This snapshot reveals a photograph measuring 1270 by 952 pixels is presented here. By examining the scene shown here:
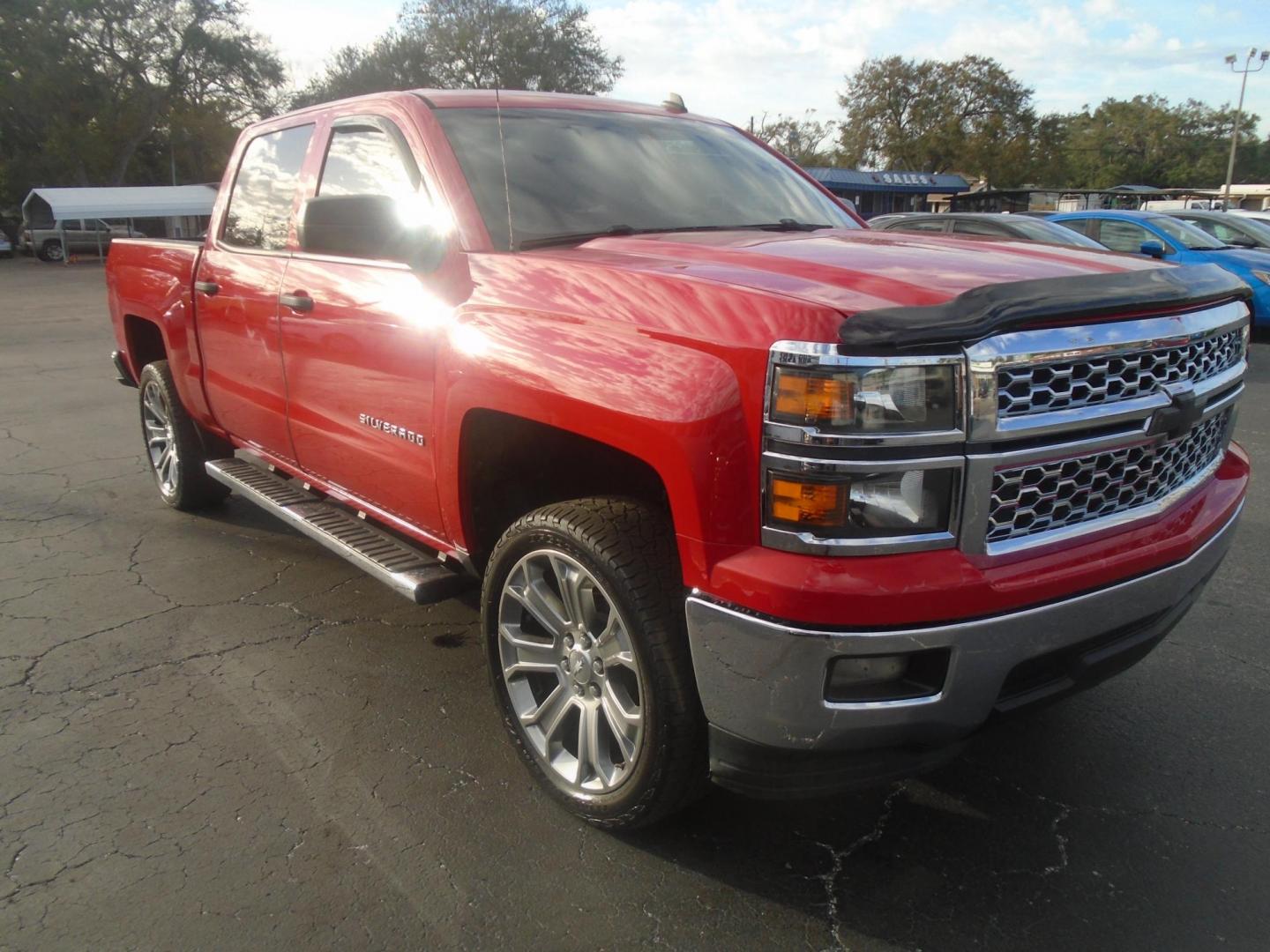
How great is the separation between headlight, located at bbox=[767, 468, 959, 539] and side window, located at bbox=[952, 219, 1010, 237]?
353 inches

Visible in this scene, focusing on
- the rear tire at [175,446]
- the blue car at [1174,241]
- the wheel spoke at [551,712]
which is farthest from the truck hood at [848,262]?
the blue car at [1174,241]

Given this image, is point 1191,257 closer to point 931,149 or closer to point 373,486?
point 373,486

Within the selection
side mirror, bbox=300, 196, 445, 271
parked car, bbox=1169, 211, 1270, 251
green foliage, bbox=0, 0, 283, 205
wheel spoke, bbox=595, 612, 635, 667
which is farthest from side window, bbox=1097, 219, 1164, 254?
green foliage, bbox=0, 0, 283, 205

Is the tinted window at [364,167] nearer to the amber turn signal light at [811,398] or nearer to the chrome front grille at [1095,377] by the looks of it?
the amber turn signal light at [811,398]

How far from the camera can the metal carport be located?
114ft

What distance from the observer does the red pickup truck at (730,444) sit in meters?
1.99

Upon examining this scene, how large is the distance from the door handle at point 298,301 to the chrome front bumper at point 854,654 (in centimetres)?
211

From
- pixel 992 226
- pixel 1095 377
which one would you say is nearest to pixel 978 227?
pixel 992 226

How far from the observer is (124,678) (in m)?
3.59

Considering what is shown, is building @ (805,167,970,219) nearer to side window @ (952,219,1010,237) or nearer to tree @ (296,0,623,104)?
tree @ (296,0,623,104)

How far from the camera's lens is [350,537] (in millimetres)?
3646

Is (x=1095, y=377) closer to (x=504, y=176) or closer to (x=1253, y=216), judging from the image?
(x=504, y=176)

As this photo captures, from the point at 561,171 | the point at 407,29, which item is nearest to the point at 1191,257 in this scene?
the point at 561,171

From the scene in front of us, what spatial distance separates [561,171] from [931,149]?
56.1 meters
